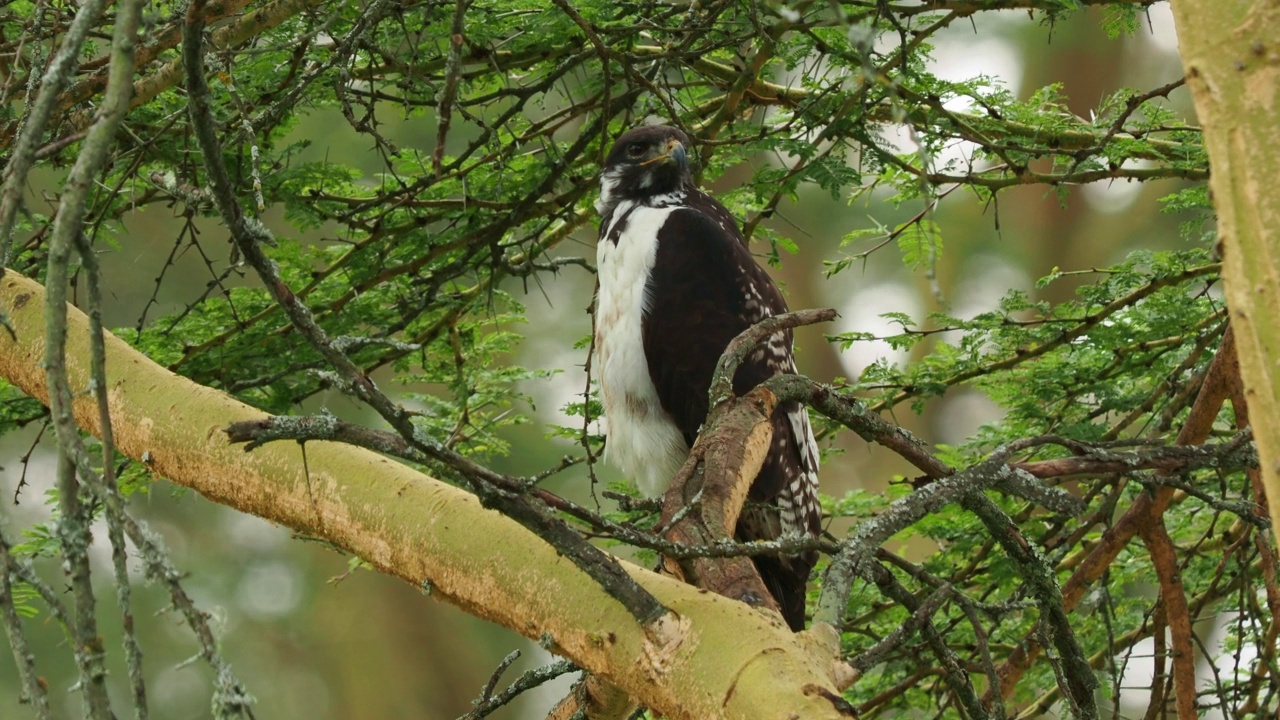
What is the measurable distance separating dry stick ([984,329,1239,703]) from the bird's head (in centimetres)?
174

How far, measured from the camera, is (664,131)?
156 inches

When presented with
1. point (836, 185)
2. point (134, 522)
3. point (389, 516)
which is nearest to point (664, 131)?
point (836, 185)

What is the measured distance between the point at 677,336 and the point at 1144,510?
148 centimetres

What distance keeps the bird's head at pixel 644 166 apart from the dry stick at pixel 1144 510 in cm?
174

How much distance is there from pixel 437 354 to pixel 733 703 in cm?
287

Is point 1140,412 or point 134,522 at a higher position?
point 1140,412

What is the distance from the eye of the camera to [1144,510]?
2.84 metres

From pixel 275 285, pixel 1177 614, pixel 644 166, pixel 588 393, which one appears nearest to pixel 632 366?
pixel 644 166

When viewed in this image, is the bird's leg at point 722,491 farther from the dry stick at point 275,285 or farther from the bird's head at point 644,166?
the bird's head at point 644,166

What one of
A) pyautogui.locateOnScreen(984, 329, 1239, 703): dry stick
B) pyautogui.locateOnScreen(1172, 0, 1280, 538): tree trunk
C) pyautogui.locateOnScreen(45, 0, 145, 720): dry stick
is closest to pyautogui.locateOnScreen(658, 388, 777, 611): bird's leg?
pyautogui.locateOnScreen(984, 329, 1239, 703): dry stick

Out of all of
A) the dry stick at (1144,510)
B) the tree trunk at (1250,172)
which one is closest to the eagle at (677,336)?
the dry stick at (1144,510)

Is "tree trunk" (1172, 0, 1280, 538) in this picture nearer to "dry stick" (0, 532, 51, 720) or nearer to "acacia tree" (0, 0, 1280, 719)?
"acacia tree" (0, 0, 1280, 719)

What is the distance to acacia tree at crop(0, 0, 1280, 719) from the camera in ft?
4.79

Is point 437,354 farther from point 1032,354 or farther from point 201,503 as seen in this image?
point 201,503
